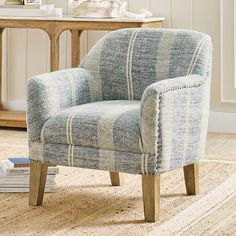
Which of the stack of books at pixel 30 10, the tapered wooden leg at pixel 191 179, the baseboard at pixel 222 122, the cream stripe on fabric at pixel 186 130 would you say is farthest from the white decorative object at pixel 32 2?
the cream stripe on fabric at pixel 186 130

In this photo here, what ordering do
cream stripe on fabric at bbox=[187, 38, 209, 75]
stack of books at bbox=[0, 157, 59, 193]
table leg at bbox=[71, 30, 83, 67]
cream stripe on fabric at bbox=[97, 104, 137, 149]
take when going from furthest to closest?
table leg at bbox=[71, 30, 83, 67], stack of books at bbox=[0, 157, 59, 193], cream stripe on fabric at bbox=[187, 38, 209, 75], cream stripe on fabric at bbox=[97, 104, 137, 149]

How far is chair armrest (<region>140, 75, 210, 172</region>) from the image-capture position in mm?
3088

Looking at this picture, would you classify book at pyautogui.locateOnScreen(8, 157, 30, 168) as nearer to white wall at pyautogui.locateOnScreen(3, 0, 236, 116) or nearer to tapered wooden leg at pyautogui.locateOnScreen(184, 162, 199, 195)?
tapered wooden leg at pyautogui.locateOnScreen(184, 162, 199, 195)

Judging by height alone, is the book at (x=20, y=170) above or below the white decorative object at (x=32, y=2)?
below

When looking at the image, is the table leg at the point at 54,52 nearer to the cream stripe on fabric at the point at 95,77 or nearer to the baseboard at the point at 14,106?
the baseboard at the point at 14,106

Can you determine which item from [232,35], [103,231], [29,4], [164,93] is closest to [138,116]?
[164,93]

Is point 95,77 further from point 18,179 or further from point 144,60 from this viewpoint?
point 18,179

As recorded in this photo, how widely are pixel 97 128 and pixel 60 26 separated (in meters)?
2.09

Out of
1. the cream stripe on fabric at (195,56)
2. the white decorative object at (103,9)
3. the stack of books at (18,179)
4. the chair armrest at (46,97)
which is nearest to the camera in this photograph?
the chair armrest at (46,97)

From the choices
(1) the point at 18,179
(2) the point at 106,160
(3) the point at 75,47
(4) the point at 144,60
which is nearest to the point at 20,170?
(1) the point at 18,179

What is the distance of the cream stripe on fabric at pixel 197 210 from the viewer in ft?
10.1

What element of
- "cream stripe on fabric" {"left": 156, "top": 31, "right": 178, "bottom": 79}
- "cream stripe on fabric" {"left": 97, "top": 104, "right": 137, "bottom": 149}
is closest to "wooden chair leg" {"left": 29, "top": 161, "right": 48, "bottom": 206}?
"cream stripe on fabric" {"left": 97, "top": 104, "right": 137, "bottom": 149}

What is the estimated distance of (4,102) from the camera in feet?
19.0

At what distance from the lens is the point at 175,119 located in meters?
3.20
